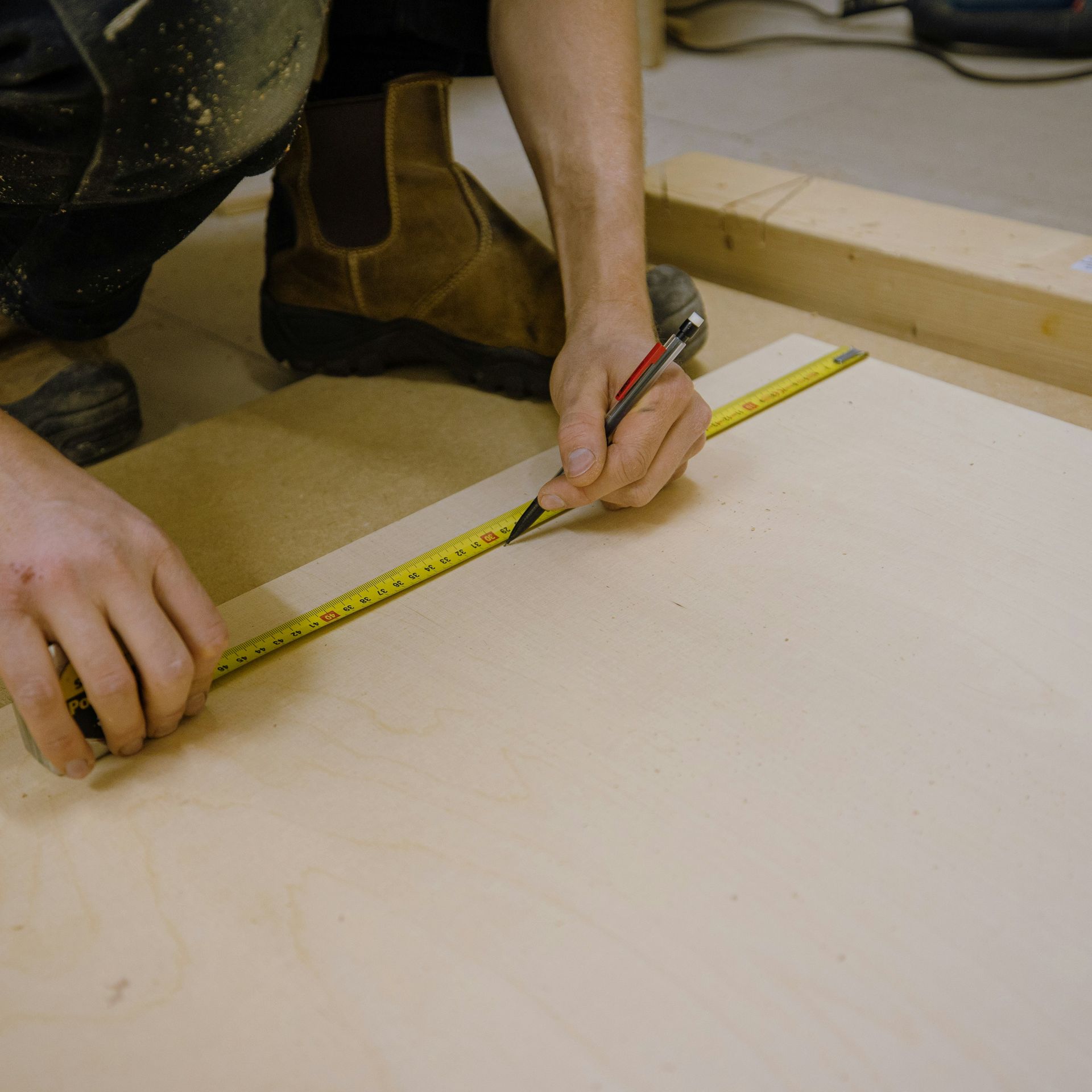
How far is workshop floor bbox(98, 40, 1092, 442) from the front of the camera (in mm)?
2035

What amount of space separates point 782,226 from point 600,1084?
1.62 m

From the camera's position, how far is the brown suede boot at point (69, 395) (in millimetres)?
1584

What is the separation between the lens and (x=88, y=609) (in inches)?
32.2

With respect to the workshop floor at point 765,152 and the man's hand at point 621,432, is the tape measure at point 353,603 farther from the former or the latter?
the workshop floor at point 765,152

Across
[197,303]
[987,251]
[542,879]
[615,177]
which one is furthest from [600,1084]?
[197,303]

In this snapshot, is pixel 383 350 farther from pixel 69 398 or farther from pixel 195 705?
pixel 195 705

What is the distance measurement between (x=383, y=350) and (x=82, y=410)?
1.63ft

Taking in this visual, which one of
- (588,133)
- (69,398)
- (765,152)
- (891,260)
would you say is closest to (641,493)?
(588,133)

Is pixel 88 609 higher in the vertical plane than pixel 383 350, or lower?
higher

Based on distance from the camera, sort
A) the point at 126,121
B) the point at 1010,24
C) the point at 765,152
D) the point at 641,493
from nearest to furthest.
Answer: the point at 126,121 < the point at 641,493 < the point at 765,152 < the point at 1010,24

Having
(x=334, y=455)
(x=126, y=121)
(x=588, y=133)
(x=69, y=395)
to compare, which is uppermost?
(x=126, y=121)

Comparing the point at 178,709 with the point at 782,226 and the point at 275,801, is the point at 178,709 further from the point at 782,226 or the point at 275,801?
the point at 782,226

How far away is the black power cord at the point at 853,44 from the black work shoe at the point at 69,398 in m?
2.99

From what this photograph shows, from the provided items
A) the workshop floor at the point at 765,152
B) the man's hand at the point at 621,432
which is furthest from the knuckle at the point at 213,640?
the workshop floor at the point at 765,152
